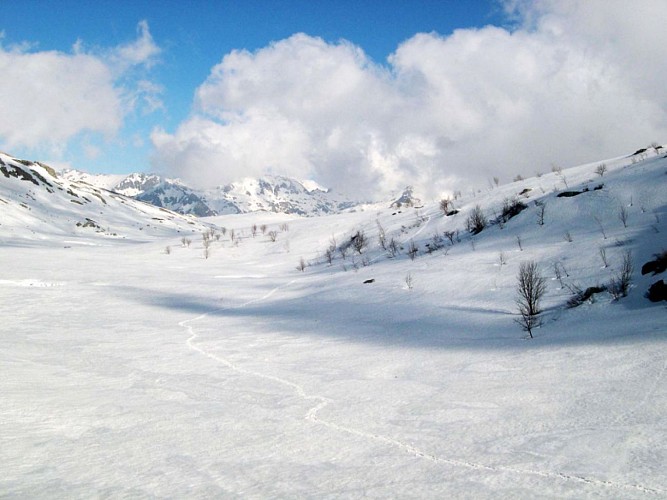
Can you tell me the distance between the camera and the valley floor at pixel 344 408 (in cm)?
329

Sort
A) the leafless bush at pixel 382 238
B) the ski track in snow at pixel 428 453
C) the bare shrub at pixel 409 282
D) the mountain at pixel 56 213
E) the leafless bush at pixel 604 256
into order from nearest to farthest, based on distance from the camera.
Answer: the ski track in snow at pixel 428 453, the leafless bush at pixel 604 256, the bare shrub at pixel 409 282, the leafless bush at pixel 382 238, the mountain at pixel 56 213

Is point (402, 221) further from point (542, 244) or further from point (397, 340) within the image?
point (397, 340)

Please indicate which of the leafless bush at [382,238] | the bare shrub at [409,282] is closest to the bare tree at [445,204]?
the leafless bush at [382,238]

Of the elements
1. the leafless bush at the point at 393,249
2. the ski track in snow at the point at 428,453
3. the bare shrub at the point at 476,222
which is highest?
the bare shrub at the point at 476,222

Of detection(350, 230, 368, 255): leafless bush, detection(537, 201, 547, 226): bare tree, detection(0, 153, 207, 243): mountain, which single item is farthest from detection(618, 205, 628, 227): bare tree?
detection(0, 153, 207, 243): mountain

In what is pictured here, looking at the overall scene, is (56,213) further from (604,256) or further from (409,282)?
(604,256)

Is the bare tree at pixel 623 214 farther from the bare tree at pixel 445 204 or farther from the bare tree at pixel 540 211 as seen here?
the bare tree at pixel 445 204

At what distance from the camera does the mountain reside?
198ft

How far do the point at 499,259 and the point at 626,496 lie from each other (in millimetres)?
14694

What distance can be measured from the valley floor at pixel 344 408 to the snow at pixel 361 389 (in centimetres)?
3

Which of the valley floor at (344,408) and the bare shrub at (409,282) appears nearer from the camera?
the valley floor at (344,408)

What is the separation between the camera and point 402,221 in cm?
3838

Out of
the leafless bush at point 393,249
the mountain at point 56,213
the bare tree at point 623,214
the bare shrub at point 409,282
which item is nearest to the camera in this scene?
the bare tree at point 623,214

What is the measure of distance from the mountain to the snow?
46.2m
